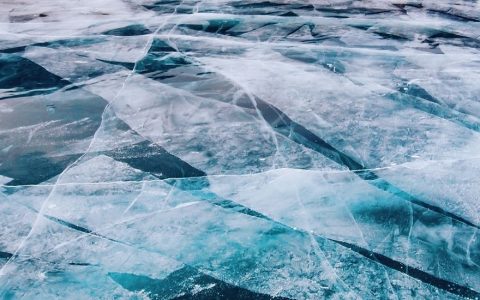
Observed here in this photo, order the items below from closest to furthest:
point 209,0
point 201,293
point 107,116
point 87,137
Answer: point 201,293, point 87,137, point 107,116, point 209,0

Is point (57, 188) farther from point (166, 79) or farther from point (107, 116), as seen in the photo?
point (166, 79)

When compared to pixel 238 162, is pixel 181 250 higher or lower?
lower

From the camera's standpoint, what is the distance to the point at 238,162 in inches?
62.7

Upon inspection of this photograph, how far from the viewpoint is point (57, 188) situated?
1453 millimetres

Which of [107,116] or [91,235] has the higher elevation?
[107,116]

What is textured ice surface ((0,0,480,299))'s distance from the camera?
3.80ft

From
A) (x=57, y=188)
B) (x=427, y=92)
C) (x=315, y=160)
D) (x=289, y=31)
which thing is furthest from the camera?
(x=289, y=31)

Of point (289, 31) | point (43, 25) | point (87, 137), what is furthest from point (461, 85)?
point (43, 25)

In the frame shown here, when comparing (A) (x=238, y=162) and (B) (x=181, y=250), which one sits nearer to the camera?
(B) (x=181, y=250)

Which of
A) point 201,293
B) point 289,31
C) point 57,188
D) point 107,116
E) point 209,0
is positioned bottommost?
point 201,293

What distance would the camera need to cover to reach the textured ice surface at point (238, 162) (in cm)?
116

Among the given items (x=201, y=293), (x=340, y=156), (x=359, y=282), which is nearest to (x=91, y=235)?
(x=201, y=293)

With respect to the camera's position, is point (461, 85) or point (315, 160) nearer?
point (315, 160)

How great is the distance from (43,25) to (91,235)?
2.23m
